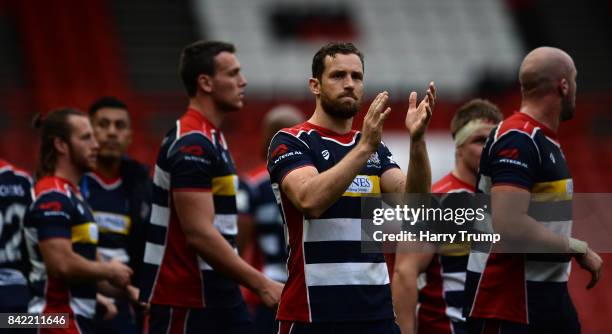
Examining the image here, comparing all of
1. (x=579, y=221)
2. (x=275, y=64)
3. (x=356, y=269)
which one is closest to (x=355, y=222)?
(x=356, y=269)

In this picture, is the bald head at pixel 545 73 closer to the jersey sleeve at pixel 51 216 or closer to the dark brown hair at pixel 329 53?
the dark brown hair at pixel 329 53

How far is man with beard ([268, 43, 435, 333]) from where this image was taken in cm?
554

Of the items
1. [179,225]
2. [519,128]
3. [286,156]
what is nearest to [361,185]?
[286,156]

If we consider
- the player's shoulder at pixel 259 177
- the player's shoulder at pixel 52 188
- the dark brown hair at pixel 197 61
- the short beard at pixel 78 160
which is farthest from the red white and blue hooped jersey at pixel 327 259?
the player's shoulder at pixel 259 177

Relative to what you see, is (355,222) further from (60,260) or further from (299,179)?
(60,260)

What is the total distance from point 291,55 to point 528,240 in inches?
655

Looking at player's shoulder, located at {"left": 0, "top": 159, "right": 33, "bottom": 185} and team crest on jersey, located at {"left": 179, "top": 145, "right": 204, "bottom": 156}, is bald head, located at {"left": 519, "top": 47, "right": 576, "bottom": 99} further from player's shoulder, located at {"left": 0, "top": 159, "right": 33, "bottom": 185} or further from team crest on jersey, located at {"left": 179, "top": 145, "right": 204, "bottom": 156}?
player's shoulder, located at {"left": 0, "top": 159, "right": 33, "bottom": 185}

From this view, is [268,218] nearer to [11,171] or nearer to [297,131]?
[11,171]

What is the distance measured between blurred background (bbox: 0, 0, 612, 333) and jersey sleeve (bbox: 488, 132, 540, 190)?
10.6m

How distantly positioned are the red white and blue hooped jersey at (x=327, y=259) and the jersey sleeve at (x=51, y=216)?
1.88 meters

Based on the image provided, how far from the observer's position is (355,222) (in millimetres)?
5633

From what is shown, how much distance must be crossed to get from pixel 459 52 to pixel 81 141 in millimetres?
16584

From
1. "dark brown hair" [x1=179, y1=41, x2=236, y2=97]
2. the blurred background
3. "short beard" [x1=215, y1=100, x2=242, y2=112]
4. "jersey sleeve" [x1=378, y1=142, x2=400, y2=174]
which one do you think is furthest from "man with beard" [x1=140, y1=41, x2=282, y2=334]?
the blurred background

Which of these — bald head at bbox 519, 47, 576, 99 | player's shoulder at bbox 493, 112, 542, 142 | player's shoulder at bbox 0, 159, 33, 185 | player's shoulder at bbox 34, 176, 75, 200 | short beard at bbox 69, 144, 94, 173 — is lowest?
player's shoulder at bbox 34, 176, 75, 200
